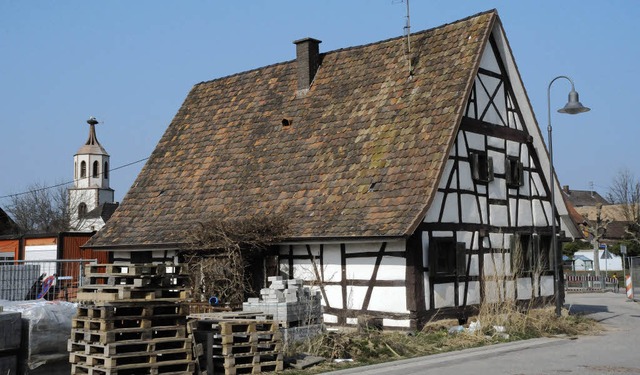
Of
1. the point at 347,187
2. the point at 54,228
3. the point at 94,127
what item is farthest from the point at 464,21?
the point at 94,127

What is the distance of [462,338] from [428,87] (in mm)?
6994

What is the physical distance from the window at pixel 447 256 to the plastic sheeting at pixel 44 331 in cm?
886

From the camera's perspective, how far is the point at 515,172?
22422 mm

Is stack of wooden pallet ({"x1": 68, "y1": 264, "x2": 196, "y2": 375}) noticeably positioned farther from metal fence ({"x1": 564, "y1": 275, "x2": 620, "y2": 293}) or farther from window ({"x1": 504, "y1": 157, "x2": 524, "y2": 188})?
metal fence ({"x1": 564, "y1": 275, "x2": 620, "y2": 293})

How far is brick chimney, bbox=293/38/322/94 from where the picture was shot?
81.6 ft

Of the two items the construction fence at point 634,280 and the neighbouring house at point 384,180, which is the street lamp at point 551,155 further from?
the construction fence at point 634,280

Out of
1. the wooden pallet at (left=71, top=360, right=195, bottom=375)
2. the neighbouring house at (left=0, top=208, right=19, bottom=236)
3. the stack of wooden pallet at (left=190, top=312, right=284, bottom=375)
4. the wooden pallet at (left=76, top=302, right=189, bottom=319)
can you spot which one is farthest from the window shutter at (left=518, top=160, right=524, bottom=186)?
the neighbouring house at (left=0, top=208, right=19, bottom=236)

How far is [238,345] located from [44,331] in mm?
3047

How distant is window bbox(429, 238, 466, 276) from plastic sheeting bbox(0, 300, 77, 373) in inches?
349

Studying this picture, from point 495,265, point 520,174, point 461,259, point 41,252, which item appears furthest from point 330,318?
point 41,252

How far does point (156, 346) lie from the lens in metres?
12.6

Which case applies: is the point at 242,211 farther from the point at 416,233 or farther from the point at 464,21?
the point at 464,21

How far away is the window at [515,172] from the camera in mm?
22109

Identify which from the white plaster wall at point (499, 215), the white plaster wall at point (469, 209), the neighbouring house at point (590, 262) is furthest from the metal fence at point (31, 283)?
the neighbouring house at point (590, 262)
